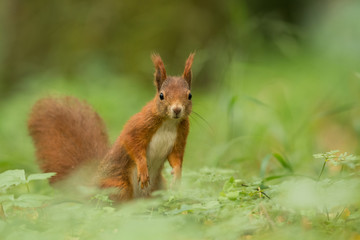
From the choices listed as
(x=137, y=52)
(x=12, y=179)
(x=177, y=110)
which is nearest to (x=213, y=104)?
(x=137, y=52)

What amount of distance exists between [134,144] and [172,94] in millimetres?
313

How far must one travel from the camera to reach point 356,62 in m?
5.05

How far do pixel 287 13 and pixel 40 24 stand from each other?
15.7ft

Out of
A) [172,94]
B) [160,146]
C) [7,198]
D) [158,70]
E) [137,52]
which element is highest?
[137,52]

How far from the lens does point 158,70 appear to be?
2771 millimetres

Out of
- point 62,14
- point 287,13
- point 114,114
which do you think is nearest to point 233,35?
point 114,114

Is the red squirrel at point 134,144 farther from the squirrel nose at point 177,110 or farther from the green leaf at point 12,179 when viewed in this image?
the green leaf at point 12,179

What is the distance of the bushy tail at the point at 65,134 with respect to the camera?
2.99 metres

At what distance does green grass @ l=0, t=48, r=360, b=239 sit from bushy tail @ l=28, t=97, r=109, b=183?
18 cm

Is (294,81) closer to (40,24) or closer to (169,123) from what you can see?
(40,24)

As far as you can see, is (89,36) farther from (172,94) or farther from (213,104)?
(172,94)

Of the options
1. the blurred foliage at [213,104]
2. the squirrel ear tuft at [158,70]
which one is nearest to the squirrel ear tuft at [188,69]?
the squirrel ear tuft at [158,70]

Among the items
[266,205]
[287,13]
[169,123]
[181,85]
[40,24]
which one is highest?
[287,13]

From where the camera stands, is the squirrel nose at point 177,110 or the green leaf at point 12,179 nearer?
the green leaf at point 12,179
